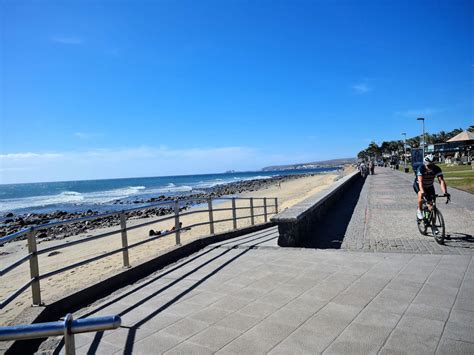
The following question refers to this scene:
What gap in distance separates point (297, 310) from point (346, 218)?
703 cm

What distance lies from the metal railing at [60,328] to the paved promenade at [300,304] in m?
1.74

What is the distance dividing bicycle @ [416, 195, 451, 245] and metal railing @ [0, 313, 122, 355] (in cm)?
656

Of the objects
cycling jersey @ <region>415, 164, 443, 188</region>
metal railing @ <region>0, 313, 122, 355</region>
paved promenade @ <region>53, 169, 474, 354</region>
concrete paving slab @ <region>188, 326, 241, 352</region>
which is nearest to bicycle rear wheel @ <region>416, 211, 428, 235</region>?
cycling jersey @ <region>415, 164, 443, 188</region>

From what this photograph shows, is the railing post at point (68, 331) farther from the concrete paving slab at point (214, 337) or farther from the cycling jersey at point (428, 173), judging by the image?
the cycling jersey at point (428, 173)

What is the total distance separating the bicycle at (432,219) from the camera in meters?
6.32

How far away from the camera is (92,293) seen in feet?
14.3

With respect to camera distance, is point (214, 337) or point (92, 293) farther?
point (92, 293)

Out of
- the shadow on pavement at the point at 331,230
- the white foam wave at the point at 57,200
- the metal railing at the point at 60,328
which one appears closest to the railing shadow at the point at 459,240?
the shadow on pavement at the point at 331,230

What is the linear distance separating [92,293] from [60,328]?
3.35 m

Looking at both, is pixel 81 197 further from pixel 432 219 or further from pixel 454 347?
pixel 454 347

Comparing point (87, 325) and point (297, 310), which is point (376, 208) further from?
point (87, 325)

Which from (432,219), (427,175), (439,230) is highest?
(427,175)

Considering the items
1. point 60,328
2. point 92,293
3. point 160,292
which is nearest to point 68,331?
point 60,328

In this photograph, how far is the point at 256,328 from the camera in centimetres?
318
